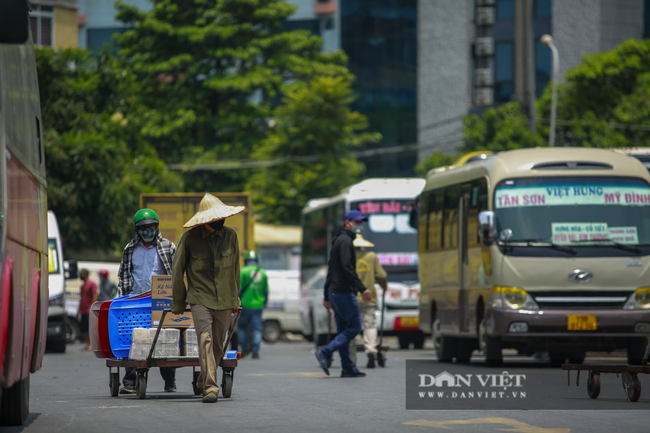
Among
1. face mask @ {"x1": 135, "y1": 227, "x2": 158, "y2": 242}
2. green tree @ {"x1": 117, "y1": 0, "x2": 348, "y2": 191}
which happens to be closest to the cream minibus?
face mask @ {"x1": 135, "y1": 227, "x2": 158, "y2": 242}

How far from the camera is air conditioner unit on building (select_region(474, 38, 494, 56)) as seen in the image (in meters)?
58.8

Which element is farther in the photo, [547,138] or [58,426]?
[547,138]

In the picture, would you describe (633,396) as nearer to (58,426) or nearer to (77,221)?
(58,426)

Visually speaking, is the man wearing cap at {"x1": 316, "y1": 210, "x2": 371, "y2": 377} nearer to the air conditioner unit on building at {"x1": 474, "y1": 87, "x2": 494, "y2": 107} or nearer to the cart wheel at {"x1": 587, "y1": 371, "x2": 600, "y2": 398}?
the cart wheel at {"x1": 587, "y1": 371, "x2": 600, "y2": 398}

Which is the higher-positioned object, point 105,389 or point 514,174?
point 514,174

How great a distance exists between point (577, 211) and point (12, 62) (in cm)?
1051

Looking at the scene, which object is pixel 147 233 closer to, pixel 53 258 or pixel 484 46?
pixel 53 258

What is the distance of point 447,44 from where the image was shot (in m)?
61.1

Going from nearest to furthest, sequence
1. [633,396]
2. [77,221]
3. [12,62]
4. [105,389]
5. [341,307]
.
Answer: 1. [12,62]
2. [633,396]
3. [105,389]
4. [341,307]
5. [77,221]

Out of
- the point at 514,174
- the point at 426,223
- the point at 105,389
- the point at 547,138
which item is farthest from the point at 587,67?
the point at 105,389

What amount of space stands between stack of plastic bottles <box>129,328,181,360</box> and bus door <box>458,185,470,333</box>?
7.52m

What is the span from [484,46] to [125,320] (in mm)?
47634

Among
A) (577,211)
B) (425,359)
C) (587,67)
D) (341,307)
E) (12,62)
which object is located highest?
(587,67)

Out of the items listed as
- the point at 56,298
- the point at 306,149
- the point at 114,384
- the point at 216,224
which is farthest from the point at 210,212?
the point at 306,149
